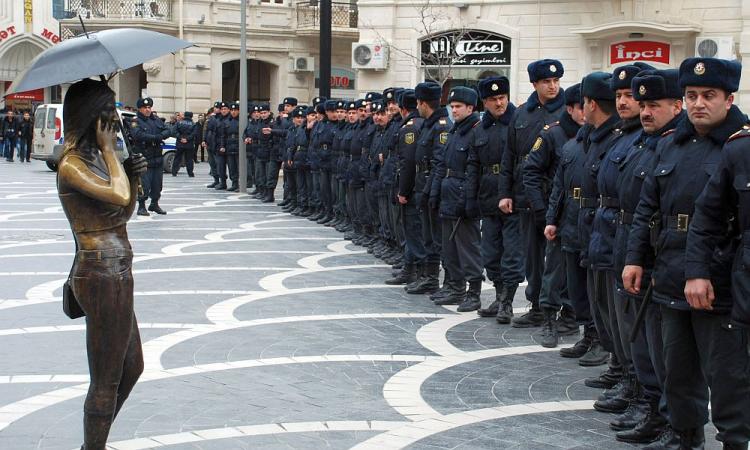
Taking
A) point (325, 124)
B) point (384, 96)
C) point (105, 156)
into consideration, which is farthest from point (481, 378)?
point (325, 124)

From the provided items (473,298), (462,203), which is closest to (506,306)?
(473,298)

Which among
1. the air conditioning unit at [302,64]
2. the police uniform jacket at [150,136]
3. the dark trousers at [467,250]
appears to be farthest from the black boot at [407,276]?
the air conditioning unit at [302,64]

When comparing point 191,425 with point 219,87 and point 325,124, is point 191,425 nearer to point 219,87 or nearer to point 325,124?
point 325,124

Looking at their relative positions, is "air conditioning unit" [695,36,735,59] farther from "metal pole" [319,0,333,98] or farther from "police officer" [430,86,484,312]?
"police officer" [430,86,484,312]

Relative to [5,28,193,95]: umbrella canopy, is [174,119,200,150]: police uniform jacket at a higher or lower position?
lower

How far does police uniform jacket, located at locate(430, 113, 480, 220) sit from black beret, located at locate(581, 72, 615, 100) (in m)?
2.68

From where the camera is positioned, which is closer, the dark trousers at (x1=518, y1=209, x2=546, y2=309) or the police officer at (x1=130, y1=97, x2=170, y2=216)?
the dark trousers at (x1=518, y1=209, x2=546, y2=309)

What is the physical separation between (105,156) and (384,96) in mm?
9617

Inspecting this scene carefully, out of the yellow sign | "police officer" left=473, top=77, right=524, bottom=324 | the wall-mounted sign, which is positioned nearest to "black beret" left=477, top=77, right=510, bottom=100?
"police officer" left=473, top=77, right=524, bottom=324

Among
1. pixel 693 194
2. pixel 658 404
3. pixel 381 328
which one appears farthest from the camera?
pixel 381 328

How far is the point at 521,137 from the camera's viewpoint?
32.5 ft

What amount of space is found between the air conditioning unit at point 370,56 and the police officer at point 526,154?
2031 cm

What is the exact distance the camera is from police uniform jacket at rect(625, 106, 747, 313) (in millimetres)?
5434

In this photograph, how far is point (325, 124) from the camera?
19094 mm
